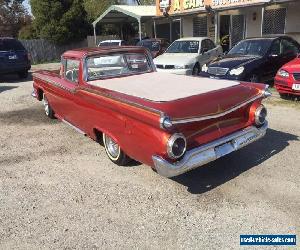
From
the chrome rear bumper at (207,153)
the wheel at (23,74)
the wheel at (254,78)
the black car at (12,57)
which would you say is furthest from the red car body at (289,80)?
the wheel at (23,74)

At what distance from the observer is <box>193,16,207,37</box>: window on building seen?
864 inches

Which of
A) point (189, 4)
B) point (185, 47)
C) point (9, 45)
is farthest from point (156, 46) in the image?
point (9, 45)

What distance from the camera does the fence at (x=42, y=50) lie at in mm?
25625

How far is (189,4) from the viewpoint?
19.2 m

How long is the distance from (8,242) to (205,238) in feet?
6.52

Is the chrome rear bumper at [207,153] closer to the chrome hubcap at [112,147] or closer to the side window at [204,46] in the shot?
the chrome hubcap at [112,147]

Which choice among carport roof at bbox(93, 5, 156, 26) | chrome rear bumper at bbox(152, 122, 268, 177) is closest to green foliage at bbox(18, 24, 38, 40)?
carport roof at bbox(93, 5, 156, 26)

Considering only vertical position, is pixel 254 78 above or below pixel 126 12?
below

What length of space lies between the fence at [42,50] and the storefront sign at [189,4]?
973 centimetres

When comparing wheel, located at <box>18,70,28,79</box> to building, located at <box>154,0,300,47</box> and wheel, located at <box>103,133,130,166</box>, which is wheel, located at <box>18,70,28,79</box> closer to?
building, located at <box>154,0,300,47</box>

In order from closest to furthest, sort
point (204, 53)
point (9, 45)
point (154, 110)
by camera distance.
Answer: point (154, 110), point (204, 53), point (9, 45)

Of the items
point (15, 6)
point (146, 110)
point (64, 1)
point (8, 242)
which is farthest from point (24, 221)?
point (15, 6)

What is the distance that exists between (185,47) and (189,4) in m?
6.92

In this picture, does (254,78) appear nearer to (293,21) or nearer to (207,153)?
(207,153)
